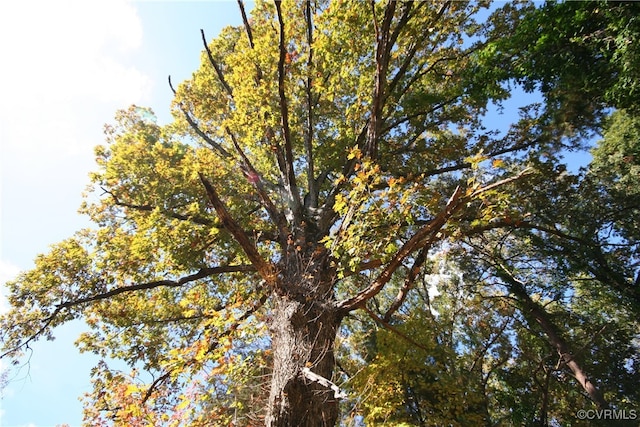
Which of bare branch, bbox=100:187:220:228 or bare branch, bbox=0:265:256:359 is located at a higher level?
bare branch, bbox=100:187:220:228

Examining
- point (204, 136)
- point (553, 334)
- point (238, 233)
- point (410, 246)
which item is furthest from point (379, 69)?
point (553, 334)

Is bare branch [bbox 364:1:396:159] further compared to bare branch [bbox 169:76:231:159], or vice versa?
bare branch [bbox 169:76:231:159]

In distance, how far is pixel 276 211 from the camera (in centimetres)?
588

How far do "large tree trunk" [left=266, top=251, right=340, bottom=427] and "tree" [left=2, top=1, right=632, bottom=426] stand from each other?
18 mm

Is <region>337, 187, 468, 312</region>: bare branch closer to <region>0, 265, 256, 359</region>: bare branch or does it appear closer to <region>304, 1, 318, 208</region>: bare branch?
<region>0, 265, 256, 359</region>: bare branch

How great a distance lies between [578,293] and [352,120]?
11150mm

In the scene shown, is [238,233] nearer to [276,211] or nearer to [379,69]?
[276,211]

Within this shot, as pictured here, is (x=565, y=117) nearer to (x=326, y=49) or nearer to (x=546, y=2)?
(x=546, y=2)

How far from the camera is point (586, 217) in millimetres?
7875

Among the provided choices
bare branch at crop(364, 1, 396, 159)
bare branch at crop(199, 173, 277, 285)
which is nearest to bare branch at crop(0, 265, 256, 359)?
bare branch at crop(199, 173, 277, 285)

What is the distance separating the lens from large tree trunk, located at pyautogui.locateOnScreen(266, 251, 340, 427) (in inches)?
128

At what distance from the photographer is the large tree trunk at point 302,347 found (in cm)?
326

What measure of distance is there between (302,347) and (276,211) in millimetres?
2787

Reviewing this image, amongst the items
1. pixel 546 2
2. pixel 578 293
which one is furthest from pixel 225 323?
pixel 578 293
